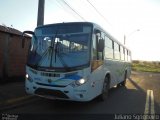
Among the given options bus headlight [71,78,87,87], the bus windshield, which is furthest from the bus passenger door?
bus headlight [71,78,87,87]

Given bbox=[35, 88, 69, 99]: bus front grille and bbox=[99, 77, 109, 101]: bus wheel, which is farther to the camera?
bbox=[99, 77, 109, 101]: bus wheel

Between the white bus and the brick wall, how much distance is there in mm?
5269

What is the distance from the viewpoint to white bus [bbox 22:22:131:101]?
27.7 ft

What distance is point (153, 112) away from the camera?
9078 mm

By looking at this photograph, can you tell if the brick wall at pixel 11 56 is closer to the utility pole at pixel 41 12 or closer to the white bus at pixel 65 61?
the utility pole at pixel 41 12

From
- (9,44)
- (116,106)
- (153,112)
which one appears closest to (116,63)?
(116,106)

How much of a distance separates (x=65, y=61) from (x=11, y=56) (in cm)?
746

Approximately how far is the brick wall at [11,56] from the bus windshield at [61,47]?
5396mm

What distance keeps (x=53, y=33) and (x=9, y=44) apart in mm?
6485

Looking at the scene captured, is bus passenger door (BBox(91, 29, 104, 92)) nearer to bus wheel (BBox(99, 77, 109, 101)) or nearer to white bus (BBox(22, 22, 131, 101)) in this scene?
white bus (BBox(22, 22, 131, 101))

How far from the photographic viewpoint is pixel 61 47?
28.9 feet

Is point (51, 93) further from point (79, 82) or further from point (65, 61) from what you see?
point (65, 61)

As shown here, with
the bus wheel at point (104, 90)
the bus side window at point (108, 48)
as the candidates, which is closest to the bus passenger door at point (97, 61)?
the bus wheel at point (104, 90)

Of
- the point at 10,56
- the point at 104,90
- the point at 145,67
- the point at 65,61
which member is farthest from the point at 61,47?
the point at 145,67
